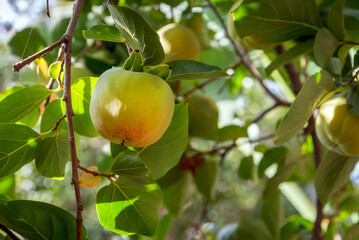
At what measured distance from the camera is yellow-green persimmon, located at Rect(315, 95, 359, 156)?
624 mm

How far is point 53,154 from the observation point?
541mm

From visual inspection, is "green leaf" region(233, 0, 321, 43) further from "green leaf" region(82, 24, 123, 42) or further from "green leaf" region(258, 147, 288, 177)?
"green leaf" region(258, 147, 288, 177)

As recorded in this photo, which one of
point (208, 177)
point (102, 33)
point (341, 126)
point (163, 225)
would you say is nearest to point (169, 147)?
point (102, 33)

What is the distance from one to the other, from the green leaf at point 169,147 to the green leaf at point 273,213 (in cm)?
56

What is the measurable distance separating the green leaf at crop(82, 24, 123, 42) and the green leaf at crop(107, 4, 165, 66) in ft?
0.13

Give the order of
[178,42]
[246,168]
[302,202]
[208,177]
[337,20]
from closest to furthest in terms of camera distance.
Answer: [337,20] < [178,42] < [208,177] < [246,168] < [302,202]

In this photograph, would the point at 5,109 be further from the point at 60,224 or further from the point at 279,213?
the point at 279,213

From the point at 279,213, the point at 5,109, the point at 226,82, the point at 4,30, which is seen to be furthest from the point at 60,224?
the point at 4,30

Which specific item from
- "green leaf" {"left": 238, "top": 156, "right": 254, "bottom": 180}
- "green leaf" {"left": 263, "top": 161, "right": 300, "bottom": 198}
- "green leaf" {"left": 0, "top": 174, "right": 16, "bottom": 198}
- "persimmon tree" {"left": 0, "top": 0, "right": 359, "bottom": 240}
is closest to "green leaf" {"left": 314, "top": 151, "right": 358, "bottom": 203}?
"persimmon tree" {"left": 0, "top": 0, "right": 359, "bottom": 240}

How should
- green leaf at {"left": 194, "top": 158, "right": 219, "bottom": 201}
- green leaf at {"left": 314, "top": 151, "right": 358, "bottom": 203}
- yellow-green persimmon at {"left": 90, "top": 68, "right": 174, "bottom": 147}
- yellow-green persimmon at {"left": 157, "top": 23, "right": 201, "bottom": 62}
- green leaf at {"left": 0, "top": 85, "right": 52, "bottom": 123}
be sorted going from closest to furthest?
yellow-green persimmon at {"left": 90, "top": 68, "right": 174, "bottom": 147} → green leaf at {"left": 0, "top": 85, "right": 52, "bottom": 123} → green leaf at {"left": 314, "top": 151, "right": 358, "bottom": 203} → yellow-green persimmon at {"left": 157, "top": 23, "right": 201, "bottom": 62} → green leaf at {"left": 194, "top": 158, "right": 219, "bottom": 201}

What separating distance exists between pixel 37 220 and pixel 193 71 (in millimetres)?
279

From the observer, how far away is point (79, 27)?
0.87 meters

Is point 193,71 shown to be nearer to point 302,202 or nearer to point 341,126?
point 341,126

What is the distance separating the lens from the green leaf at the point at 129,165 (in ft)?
1.63
